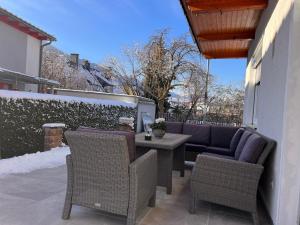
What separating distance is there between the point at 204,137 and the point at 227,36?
9.28ft

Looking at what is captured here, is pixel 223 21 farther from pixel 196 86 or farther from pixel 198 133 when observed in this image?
pixel 196 86

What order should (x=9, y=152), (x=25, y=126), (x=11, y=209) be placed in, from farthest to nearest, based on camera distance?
1. (x=25, y=126)
2. (x=9, y=152)
3. (x=11, y=209)

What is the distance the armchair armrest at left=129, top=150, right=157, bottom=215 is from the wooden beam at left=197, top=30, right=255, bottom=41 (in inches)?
186

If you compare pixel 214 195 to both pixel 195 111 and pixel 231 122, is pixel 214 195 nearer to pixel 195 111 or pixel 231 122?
pixel 231 122

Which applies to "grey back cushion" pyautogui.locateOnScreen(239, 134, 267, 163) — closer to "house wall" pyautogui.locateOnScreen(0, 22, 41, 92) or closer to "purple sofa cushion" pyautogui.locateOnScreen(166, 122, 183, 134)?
"purple sofa cushion" pyautogui.locateOnScreen(166, 122, 183, 134)

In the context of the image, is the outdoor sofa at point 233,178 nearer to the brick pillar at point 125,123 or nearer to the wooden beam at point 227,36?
the wooden beam at point 227,36

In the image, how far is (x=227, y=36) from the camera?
7102 millimetres

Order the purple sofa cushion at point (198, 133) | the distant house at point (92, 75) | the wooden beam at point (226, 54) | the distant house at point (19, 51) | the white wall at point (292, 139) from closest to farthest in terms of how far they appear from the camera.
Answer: the white wall at point (292, 139) → the purple sofa cushion at point (198, 133) → the wooden beam at point (226, 54) → the distant house at point (19, 51) → the distant house at point (92, 75)

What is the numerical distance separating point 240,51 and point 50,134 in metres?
6.24

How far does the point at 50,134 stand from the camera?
19.4ft

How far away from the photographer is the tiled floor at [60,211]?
2842mm

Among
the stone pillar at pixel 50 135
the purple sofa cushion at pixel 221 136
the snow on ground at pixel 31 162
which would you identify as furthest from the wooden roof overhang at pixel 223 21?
the snow on ground at pixel 31 162

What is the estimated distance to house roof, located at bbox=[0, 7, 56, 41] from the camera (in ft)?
34.2

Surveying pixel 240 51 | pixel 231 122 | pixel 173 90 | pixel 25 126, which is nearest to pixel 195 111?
pixel 173 90
